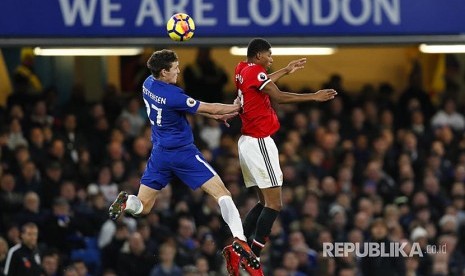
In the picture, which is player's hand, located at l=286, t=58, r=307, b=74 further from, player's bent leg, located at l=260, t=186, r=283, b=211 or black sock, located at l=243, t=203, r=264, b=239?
black sock, located at l=243, t=203, r=264, b=239

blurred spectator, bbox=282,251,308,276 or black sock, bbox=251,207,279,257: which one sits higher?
black sock, bbox=251,207,279,257

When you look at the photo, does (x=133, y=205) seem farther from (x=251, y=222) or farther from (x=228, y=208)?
(x=251, y=222)

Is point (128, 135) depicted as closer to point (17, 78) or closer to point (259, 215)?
point (17, 78)

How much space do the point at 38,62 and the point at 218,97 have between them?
10.1 feet

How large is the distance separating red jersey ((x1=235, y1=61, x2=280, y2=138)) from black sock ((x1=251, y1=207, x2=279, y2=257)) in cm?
81

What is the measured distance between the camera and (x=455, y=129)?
965 inches

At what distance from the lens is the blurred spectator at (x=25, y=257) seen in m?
19.0

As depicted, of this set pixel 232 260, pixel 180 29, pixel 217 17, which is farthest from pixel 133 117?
pixel 232 260

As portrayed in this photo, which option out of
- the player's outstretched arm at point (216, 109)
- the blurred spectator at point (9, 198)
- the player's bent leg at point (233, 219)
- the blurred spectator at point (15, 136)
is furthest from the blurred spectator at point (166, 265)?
the player's outstretched arm at point (216, 109)

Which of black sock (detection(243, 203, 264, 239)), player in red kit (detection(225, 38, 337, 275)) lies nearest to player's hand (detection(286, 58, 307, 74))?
player in red kit (detection(225, 38, 337, 275))

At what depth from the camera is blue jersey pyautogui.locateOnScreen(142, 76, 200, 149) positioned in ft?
50.0

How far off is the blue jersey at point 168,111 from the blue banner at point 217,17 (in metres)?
4.41

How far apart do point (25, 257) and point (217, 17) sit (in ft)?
13.1

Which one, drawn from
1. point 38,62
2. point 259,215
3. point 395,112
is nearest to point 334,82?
point 395,112
